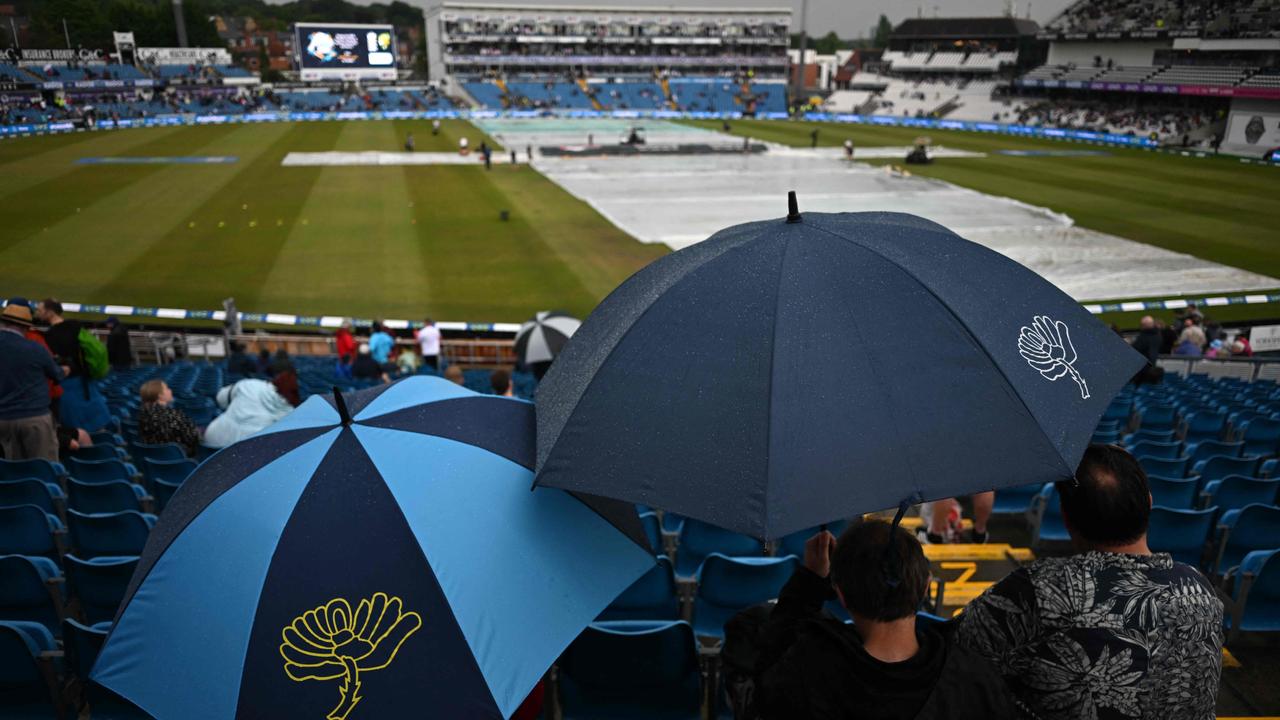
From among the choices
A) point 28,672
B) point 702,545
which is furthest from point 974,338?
point 28,672

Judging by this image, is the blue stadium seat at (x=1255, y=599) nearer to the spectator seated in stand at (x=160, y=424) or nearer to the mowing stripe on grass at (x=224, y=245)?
the spectator seated in stand at (x=160, y=424)

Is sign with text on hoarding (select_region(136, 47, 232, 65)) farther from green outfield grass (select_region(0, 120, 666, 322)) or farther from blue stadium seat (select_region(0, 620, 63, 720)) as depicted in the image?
blue stadium seat (select_region(0, 620, 63, 720))

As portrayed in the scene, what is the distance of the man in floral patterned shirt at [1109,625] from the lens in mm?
2086

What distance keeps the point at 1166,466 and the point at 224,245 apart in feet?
82.9

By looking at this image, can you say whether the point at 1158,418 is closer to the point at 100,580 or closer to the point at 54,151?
the point at 100,580

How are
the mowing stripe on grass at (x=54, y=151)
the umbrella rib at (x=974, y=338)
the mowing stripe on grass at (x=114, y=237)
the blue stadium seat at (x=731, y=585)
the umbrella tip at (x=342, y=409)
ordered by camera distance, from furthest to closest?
the mowing stripe on grass at (x=54, y=151), the mowing stripe on grass at (x=114, y=237), the blue stadium seat at (x=731, y=585), the umbrella tip at (x=342, y=409), the umbrella rib at (x=974, y=338)

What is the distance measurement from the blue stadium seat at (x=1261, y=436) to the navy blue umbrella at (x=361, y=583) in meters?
8.95

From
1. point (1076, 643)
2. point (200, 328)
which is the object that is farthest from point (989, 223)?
point (1076, 643)

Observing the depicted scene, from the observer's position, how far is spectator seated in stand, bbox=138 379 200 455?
753cm

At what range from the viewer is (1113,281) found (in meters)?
20.9

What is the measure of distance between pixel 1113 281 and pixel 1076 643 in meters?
22.2

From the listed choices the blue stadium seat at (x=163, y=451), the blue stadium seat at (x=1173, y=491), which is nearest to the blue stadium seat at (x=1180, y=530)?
the blue stadium seat at (x=1173, y=491)

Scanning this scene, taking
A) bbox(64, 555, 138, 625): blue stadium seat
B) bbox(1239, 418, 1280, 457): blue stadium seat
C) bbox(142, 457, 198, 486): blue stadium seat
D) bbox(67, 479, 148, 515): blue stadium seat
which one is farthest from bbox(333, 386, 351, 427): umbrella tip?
bbox(1239, 418, 1280, 457): blue stadium seat

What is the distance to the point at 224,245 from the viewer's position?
80.5ft
